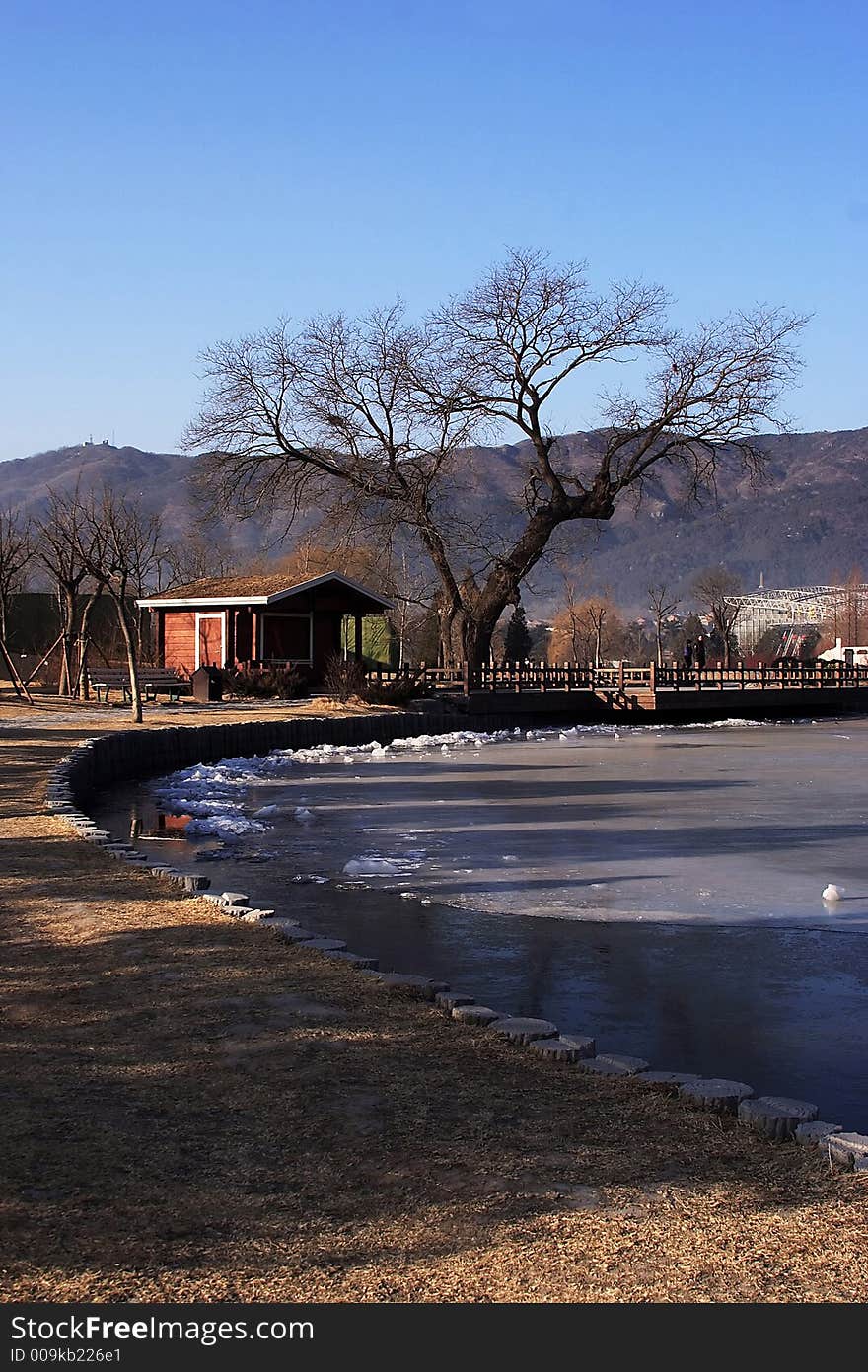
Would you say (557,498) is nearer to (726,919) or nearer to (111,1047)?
(726,919)

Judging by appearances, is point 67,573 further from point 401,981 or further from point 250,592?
point 401,981

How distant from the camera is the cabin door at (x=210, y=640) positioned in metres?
44.0

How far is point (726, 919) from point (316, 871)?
3595mm

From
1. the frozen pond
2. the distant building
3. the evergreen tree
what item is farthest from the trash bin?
the distant building

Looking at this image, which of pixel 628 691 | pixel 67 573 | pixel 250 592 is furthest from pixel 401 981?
pixel 628 691

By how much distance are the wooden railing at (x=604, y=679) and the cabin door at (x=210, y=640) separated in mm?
4973

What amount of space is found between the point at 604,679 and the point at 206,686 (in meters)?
16.5

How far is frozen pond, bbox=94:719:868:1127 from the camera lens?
23.9 feet

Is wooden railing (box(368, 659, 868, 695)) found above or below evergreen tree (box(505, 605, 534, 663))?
below

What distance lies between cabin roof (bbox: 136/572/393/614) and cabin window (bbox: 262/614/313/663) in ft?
3.42

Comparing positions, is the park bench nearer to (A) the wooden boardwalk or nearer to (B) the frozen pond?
(A) the wooden boardwalk

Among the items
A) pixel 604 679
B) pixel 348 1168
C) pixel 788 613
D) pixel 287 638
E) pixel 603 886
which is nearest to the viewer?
pixel 348 1168

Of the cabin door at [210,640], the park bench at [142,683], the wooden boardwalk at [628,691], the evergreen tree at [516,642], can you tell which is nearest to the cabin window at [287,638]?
the cabin door at [210,640]

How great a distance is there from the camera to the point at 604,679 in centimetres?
4944
